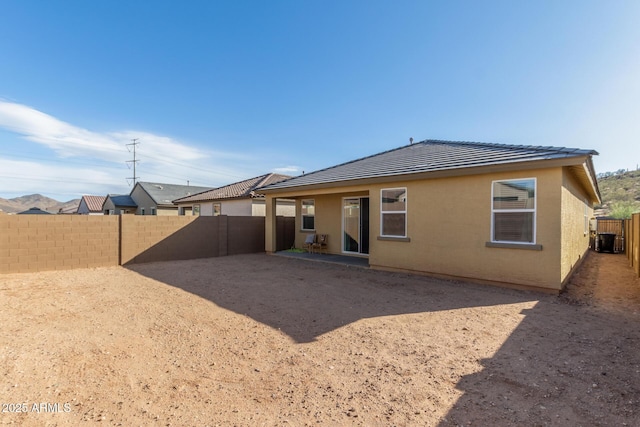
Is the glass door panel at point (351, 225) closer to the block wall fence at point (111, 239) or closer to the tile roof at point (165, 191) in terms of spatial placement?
the block wall fence at point (111, 239)

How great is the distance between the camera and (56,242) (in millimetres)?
9961

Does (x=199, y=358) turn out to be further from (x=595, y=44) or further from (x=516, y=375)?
(x=595, y=44)

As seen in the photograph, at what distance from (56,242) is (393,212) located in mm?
10834

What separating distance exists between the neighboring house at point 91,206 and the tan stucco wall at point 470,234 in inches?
1659

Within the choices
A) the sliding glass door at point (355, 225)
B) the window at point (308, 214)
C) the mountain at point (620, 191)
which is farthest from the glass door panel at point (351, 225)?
the mountain at point (620, 191)

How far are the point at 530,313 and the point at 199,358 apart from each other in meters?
5.49

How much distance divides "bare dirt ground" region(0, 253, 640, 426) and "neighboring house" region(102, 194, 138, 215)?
30.3 metres

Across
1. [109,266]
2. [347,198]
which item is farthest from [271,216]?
[109,266]

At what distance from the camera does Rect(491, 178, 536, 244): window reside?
6.99 m

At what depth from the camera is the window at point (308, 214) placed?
14562 millimetres

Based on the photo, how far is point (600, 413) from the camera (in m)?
2.59

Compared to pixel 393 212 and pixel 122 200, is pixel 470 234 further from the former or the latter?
pixel 122 200

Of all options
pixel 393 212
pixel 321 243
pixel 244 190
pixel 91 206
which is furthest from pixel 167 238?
pixel 91 206

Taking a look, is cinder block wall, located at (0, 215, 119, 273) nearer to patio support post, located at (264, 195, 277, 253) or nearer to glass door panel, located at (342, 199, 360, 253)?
patio support post, located at (264, 195, 277, 253)
